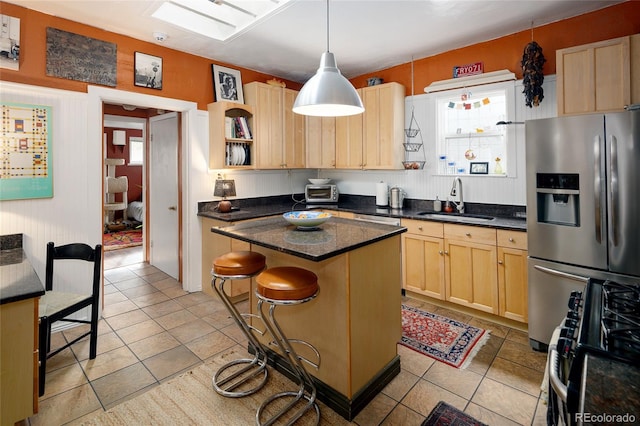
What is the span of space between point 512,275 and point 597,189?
3.26 feet

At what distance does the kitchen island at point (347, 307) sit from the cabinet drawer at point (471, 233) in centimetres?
117

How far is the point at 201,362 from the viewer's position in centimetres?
254

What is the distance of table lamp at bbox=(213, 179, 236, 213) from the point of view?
13.0 ft

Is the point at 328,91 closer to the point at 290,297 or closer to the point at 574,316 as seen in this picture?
the point at 290,297

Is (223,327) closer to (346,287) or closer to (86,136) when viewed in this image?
(346,287)

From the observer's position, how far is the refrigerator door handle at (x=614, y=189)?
2207 mm

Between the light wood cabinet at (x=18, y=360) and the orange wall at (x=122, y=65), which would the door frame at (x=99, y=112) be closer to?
the orange wall at (x=122, y=65)

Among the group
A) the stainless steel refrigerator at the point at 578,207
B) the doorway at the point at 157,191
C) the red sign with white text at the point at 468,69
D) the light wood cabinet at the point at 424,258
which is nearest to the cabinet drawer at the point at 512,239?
the stainless steel refrigerator at the point at 578,207

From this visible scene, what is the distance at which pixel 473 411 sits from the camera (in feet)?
6.57

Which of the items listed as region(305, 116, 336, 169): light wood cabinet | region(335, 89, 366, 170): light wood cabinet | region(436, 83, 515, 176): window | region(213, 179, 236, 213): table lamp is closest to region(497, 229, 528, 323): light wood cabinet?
region(436, 83, 515, 176): window

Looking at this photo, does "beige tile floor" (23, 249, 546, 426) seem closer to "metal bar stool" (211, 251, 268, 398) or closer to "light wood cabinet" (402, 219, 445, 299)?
"light wood cabinet" (402, 219, 445, 299)

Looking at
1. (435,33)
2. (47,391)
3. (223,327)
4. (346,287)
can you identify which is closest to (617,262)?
(346,287)

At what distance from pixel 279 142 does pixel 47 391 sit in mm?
3325

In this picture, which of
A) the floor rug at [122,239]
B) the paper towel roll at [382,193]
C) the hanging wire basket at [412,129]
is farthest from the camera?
the floor rug at [122,239]
